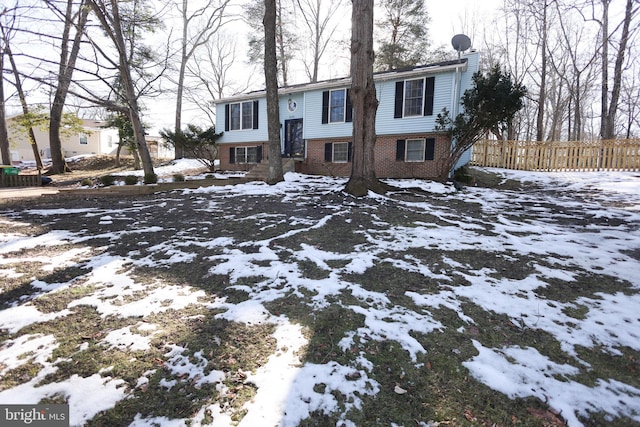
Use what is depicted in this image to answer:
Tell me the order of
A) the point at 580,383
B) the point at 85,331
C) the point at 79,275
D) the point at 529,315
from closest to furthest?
the point at 580,383
the point at 85,331
the point at 529,315
the point at 79,275

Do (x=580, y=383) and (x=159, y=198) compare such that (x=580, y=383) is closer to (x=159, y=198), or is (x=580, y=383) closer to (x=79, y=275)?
(x=79, y=275)

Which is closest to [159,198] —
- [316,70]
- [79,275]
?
[79,275]

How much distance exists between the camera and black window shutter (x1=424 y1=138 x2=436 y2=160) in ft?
41.2

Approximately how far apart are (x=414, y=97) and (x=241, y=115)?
9.40 m

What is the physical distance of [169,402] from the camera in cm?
168

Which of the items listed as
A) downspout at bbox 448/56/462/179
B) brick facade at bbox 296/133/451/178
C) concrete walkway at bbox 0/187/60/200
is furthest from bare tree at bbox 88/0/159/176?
downspout at bbox 448/56/462/179

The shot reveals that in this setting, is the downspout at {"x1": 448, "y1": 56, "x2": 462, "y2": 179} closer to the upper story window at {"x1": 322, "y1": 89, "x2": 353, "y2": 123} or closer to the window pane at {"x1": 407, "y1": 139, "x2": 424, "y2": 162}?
the window pane at {"x1": 407, "y1": 139, "x2": 424, "y2": 162}

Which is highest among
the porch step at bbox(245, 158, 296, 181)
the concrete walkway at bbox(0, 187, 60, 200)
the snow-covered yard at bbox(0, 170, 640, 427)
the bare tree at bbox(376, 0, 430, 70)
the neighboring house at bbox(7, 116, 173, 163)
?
the bare tree at bbox(376, 0, 430, 70)

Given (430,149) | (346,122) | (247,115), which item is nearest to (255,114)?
(247,115)

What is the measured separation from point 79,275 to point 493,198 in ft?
29.5

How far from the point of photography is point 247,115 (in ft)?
56.7

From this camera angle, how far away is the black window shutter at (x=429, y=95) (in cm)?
1219

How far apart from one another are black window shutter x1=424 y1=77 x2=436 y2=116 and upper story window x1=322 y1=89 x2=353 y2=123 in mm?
3260

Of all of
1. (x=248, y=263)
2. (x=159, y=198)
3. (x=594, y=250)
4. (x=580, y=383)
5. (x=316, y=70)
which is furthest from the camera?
(x=316, y=70)
